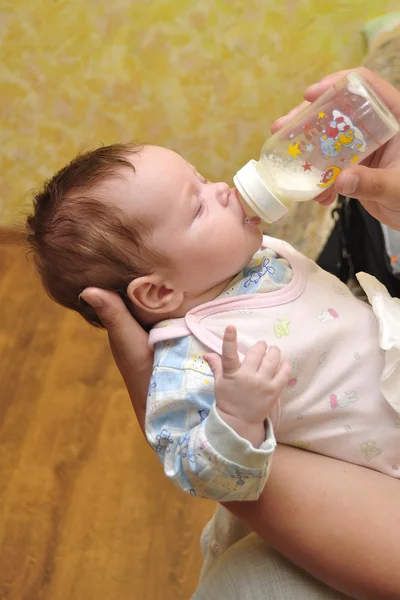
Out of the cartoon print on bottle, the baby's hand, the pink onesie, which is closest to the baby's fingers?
the baby's hand

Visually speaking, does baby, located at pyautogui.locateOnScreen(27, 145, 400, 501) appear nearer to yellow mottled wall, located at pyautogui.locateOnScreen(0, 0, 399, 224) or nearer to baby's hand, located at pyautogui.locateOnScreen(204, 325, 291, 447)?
baby's hand, located at pyautogui.locateOnScreen(204, 325, 291, 447)

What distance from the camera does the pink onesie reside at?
955mm

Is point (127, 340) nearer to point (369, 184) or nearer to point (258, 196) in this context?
point (258, 196)

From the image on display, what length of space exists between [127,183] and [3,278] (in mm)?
1864

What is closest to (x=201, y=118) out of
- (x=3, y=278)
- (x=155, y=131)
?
(x=155, y=131)

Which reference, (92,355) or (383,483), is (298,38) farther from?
(383,483)

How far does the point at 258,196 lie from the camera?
37.2 inches

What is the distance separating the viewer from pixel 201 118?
2748 mm

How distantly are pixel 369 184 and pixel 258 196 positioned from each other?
0.16m

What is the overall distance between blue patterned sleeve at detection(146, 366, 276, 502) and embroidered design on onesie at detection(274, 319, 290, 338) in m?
0.15

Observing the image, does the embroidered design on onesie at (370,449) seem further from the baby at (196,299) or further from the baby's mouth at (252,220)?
the baby's mouth at (252,220)

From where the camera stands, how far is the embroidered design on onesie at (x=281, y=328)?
974mm

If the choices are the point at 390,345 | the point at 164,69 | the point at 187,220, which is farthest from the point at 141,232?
the point at 164,69

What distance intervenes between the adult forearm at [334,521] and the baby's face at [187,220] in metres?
0.31
